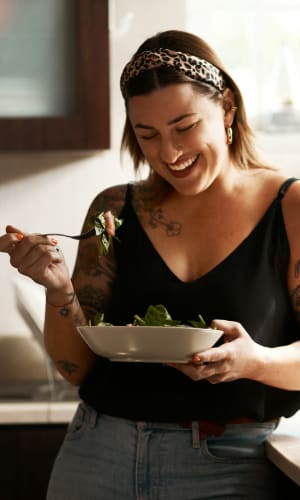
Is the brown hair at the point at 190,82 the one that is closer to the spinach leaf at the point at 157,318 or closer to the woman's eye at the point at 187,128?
the woman's eye at the point at 187,128

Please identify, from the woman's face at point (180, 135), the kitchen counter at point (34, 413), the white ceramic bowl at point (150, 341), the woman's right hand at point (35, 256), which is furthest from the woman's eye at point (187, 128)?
the kitchen counter at point (34, 413)

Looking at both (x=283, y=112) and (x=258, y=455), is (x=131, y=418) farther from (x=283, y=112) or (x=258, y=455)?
(x=283, y=112)

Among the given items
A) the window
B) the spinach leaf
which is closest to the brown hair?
the spinach leaf

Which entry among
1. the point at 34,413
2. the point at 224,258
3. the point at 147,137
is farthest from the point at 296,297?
the point at 34,413

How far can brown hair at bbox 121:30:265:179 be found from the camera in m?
1.60

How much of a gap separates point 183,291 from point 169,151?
23 cm

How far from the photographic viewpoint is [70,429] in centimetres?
162

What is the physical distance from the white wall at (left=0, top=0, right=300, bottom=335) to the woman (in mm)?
1114

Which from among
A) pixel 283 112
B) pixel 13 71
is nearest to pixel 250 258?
pixel 13 71

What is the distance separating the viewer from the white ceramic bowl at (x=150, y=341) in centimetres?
133

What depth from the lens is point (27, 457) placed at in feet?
7.46

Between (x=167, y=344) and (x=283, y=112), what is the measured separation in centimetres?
176

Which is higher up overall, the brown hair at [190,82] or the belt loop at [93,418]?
the brown hair at [190,82]

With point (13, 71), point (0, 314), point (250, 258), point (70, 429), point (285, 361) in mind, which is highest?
point (13, 71)
